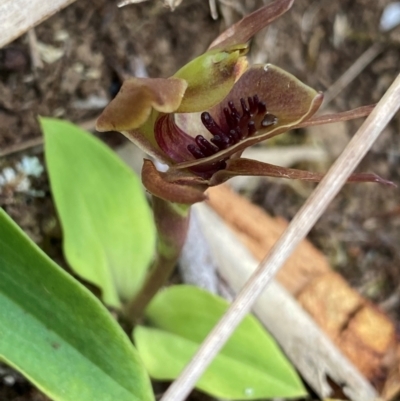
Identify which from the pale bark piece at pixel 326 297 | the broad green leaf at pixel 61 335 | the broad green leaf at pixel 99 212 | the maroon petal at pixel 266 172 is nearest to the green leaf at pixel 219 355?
the broad green leaf at pixel 99 212

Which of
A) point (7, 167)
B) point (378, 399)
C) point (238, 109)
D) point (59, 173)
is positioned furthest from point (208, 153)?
point (378, 399)

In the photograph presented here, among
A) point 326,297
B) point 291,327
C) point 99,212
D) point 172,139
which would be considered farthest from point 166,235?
point 326,297

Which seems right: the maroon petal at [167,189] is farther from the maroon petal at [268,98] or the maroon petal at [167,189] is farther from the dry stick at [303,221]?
the dry stick at [303,221]

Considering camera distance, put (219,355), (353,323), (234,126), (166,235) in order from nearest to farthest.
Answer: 1. (234,126)
2. (166,235)
3. (219,355)
4. (353,323)

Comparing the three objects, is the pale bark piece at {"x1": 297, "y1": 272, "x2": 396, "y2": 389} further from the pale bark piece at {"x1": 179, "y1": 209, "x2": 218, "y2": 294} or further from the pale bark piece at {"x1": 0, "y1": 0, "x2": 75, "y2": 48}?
the pale bark piece at {"x1": 0, "y1": 0, "x2": 75, "y2": 48}

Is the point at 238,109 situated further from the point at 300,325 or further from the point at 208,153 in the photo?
the point at 300,325

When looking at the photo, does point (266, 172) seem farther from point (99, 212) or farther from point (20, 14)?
point (99, 212)
